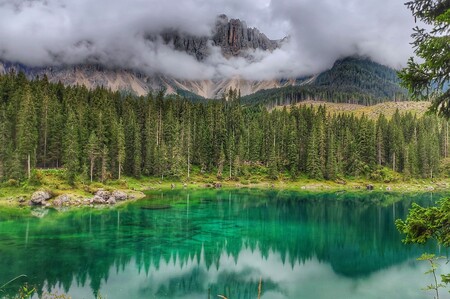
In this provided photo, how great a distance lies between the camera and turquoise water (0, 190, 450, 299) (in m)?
28.7

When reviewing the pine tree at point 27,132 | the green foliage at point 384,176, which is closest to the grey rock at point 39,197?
the pine tree at point 27,132

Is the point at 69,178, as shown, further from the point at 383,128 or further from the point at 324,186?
the point at 383,128

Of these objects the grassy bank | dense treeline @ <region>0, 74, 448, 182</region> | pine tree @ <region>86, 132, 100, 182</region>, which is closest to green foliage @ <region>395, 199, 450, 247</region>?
the grassy bank

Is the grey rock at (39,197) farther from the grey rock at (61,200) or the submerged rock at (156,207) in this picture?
the submerged rock at (156,207)

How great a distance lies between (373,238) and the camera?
47.9 meters

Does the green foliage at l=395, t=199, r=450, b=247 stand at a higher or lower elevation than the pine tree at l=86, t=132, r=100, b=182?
lower

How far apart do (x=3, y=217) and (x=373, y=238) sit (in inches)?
2041

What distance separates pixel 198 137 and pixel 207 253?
84.4 metres

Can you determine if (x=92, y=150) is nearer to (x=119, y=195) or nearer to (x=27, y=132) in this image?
(x=27, y=132)

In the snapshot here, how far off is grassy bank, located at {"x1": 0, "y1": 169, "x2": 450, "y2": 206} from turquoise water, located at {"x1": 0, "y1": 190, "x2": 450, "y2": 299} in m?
13.4

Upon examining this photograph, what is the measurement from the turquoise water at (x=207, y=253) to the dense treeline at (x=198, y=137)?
32351 mm

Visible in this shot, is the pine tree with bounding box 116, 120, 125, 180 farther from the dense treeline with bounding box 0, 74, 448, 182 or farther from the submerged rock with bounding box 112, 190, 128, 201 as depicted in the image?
the submerged rock with bounding box 112, 190, 128, 201

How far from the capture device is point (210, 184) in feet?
348

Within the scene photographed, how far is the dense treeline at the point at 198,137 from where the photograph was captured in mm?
86375
